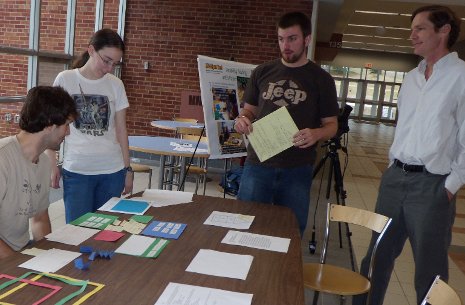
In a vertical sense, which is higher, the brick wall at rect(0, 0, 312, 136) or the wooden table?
the brick wall at rect(0, 0, 312, 136)

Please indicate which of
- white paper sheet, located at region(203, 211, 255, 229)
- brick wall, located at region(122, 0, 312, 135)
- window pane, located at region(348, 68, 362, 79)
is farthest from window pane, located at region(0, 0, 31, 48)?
window pane, located at region(348, 68, 362, 79)

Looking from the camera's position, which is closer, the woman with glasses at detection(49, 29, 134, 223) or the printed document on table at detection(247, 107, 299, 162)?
the printed document on table at detection(247, 107, 299, 162)

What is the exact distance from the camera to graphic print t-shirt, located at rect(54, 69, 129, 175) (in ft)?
7.85

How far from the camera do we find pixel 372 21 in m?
12.0

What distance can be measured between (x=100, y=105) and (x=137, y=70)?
17.2 ft

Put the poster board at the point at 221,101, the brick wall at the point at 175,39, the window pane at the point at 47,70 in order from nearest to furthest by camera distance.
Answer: the poster board at the point at 221,101 < the window pane at the point at 47,70 < the brick wall at the point at 175,39

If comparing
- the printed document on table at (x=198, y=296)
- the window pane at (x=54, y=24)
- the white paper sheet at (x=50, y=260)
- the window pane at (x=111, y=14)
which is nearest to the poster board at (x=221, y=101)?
the white paper sheet at (x=50, y=260)

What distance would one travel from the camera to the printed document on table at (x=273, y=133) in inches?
88.9

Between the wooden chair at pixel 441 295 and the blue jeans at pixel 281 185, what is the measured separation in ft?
3.30

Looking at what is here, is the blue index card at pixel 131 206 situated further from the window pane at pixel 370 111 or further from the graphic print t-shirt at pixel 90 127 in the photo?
the window pane at pixel 370 111

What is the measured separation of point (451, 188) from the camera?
6.83 feet

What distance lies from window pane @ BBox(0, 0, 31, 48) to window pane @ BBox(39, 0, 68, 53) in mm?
835

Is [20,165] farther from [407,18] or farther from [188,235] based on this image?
[407,18]

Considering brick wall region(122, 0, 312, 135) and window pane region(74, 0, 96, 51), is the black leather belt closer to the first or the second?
brick wall region(122, 0, 312, 135)
